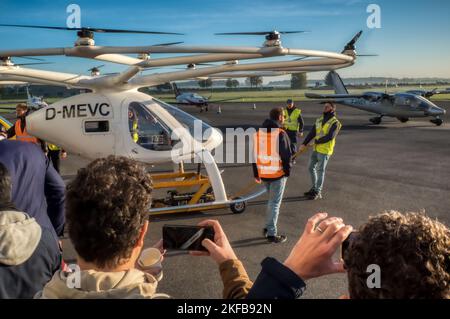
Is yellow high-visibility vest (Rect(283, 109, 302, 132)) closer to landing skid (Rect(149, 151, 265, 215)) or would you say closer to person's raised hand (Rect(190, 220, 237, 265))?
landing skid (Rect(149, 151, 265, 215))

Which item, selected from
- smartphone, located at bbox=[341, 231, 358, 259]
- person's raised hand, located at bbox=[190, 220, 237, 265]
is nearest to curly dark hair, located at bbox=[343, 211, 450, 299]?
smartphone, located at bbox=[341, 231, 358, 259]

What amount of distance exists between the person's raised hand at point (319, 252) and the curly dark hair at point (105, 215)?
0.59 metres

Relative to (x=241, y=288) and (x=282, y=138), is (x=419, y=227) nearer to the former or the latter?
(x=241, y=288)

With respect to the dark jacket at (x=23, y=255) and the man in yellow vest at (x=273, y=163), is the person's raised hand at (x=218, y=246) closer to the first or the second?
the dark jacket at (x=23, y=255)

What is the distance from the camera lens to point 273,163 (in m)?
5.71

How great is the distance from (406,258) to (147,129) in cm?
620

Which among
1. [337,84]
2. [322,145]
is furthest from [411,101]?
[322,145]

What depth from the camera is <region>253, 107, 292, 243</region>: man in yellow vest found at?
5.73 meters

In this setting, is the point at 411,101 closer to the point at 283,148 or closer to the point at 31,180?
the point at 283,148

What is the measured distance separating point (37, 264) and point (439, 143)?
16523mm

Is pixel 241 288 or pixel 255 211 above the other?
pixel 241 288

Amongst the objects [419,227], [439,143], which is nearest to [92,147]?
[419,227]

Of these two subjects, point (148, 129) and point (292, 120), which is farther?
point (292, 120)

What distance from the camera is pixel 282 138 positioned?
230 inches
